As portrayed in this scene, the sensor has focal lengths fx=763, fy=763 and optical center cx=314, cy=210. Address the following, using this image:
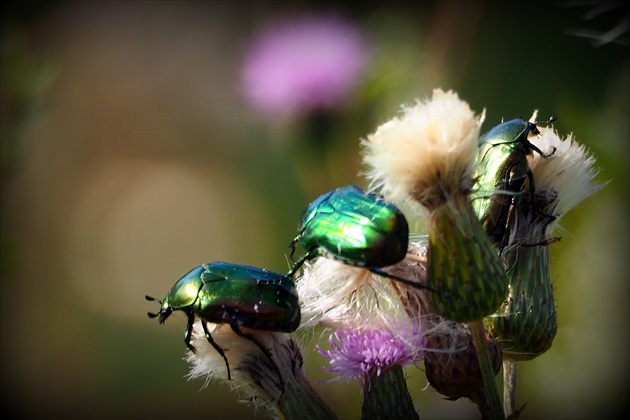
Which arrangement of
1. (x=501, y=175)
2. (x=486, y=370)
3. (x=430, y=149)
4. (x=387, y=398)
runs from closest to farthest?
1. (x=430, y=149)
2. (x=486, y=370)
3. (x=501, y=175)
4. (x=387, y=398)

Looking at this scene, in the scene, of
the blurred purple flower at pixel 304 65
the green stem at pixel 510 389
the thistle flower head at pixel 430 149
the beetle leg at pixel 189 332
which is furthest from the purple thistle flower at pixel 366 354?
the blurred purple flower at pixel 304 65

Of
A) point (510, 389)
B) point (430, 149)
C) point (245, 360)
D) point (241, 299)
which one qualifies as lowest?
point (510, 389)

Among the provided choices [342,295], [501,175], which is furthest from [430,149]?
[342,295]

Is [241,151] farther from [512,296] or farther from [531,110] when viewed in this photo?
[512,296]

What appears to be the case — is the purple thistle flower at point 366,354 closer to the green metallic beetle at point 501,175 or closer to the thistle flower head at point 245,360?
the thistle flower head at point 245,360

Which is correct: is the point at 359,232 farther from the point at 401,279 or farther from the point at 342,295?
the point at 342,295

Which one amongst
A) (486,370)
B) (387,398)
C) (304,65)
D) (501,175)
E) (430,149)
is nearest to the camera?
(430,149)
